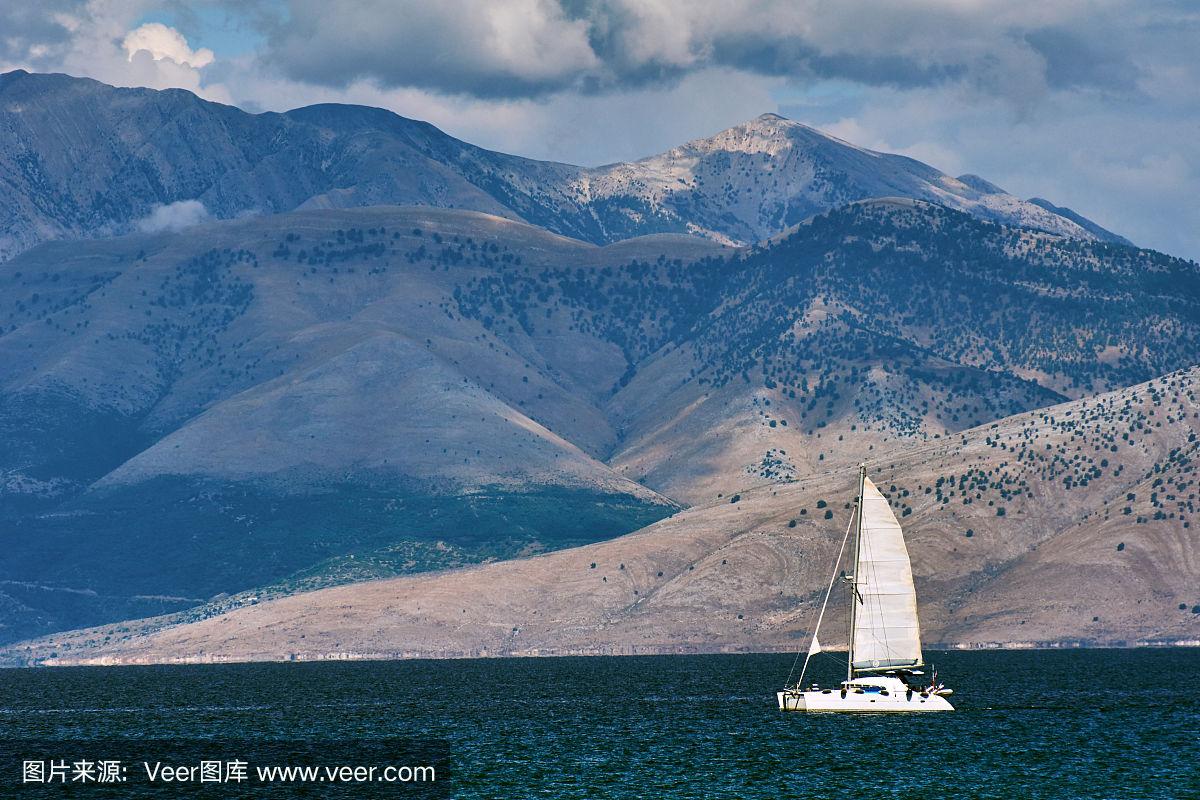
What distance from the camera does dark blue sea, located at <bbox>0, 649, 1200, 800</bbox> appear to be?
10975cm

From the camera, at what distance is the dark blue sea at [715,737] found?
110 meters

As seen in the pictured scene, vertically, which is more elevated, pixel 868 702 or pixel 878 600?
pixel 878 600

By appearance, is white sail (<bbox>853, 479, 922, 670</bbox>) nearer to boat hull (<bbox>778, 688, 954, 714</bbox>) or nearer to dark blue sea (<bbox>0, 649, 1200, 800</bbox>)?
boat hull (<bbox>778, 688, 954, 714</bbox>)

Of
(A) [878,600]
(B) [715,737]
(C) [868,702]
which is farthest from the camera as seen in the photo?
(C) [868,702]

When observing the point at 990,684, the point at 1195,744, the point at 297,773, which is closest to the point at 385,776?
the point at 297,773

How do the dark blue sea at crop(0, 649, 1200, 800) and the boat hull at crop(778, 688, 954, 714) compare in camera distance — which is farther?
the boat hull at crop(778, 688, 954, 714)

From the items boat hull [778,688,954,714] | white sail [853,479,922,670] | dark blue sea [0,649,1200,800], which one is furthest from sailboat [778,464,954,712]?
dark blue sea [0,649,1200,800]

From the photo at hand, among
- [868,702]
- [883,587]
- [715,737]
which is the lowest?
[715,737]

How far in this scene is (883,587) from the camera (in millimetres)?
135500

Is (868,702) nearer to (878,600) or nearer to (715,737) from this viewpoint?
(878,600)

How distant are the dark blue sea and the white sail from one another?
7.08 meters

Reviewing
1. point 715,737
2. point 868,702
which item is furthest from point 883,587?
point 715,737

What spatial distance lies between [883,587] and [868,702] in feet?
44.1

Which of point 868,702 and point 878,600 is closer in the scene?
point 878,600
